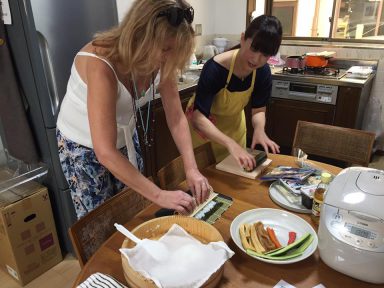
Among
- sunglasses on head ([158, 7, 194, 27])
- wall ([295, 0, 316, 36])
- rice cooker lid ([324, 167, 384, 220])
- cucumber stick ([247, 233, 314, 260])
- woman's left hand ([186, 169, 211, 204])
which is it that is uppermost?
sunglasses on head ([158, 7, 194, 27])

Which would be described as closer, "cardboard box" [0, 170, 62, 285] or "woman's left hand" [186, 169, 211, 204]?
"woman's left hand" [186, 169, 211, 204]

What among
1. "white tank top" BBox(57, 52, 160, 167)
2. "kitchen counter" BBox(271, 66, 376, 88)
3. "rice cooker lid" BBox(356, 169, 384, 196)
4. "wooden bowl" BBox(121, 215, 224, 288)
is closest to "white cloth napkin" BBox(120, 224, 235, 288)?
"wooden bowl" BBox(121, 215, 224, 288)

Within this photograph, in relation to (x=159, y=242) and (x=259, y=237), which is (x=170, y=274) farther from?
(x=259, y=237)

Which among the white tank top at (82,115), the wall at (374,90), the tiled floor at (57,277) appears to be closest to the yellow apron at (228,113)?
the white tank top at (82,115)

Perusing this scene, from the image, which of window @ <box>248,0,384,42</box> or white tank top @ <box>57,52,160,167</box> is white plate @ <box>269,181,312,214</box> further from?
window @ <box>248,0,384,42</box>

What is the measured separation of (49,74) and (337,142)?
1431 millimetres

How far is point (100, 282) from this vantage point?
2.68 feet

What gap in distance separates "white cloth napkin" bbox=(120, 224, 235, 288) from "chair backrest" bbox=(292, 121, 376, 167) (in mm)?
1082

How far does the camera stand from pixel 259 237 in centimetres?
97

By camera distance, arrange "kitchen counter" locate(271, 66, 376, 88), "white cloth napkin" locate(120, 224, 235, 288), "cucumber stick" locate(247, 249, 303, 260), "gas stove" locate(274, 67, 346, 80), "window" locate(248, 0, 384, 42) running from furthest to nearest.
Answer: "window" locate(248, 0, 384, 42) → "gas stove" locate(274, 67, 346, 80) → "kitchen counter" locate(271, 66, 376, 88) → "cucumber stick" locate(247, 249, 303, 260) → "white cloth napkin" locate(120, 224, 235, 288)

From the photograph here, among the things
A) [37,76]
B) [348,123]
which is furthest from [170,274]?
[348,123]

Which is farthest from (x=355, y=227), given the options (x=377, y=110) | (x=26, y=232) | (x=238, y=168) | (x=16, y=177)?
(x=377, y=110)

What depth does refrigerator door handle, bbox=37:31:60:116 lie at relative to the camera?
155 centimetres

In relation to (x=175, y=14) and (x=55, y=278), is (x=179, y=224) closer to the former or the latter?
(x=175, y=14)
